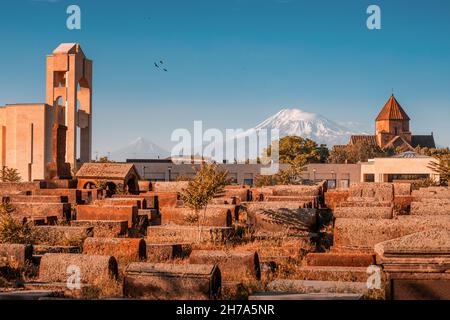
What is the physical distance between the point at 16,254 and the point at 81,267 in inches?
81.2


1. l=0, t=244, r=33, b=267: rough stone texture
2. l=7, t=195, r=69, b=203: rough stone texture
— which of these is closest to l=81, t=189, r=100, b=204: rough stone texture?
l=7, t=195, r=69, b=203: rough stone texture

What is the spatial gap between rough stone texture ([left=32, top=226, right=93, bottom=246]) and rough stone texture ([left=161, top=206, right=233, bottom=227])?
263 centimetres

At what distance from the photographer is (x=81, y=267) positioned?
9.81 meters

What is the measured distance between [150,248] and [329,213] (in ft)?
25.4

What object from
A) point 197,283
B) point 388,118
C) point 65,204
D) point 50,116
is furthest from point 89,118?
point 388,118

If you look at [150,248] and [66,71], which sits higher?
[66,71]

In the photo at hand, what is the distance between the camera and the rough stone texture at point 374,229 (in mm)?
12359

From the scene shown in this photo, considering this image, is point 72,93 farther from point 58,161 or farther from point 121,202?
point 121,202

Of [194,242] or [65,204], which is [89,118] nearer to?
[65,204]

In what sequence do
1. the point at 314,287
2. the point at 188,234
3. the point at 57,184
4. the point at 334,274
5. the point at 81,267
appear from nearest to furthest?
the point at 314,287, the point at 81,267, the point at 334,274, the point at 188,234, the point at 57,184

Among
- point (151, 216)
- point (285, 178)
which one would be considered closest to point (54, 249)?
point (151, 216)

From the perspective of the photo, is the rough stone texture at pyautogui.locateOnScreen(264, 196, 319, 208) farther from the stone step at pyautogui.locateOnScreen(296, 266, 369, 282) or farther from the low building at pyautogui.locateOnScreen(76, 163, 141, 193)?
the stone step at pyautogui.locateOnScreen(296, 266, 369, 282)
